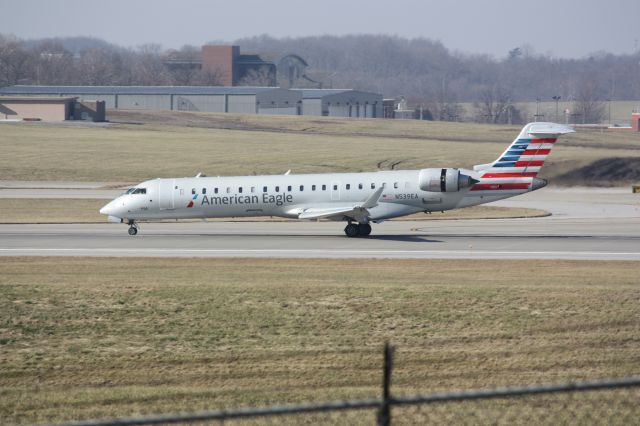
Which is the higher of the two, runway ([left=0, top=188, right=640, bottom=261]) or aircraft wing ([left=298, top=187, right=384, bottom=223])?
aircraft wing ([left=298, top=187, right=384, bottom=223])

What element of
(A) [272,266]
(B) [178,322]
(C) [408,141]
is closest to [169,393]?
(B) [178,322]

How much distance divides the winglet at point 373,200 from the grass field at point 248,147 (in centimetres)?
3199

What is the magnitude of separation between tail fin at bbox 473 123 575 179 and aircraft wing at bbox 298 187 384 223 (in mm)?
4453

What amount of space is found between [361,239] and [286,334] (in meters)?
19.7

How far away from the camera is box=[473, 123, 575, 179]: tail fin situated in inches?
1571

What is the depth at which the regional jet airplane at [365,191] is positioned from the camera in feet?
131

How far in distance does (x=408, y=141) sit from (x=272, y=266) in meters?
70.3

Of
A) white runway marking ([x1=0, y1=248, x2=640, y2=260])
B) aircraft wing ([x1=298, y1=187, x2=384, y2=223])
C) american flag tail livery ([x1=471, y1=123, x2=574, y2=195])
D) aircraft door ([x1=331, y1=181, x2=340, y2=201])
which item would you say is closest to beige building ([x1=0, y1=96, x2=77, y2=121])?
aircraft wing ([x1=298, y1=187, x2=384, y2=223])

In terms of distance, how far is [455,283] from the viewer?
26781 mm

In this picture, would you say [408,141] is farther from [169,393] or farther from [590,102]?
[590,102]

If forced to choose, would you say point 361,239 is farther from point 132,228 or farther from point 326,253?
point 132,228

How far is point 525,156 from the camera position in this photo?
40.1 metres

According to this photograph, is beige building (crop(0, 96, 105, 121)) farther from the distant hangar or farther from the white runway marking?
the white runway marking

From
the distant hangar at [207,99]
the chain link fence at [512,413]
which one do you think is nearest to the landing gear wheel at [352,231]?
the chain link fence at [512,413]
